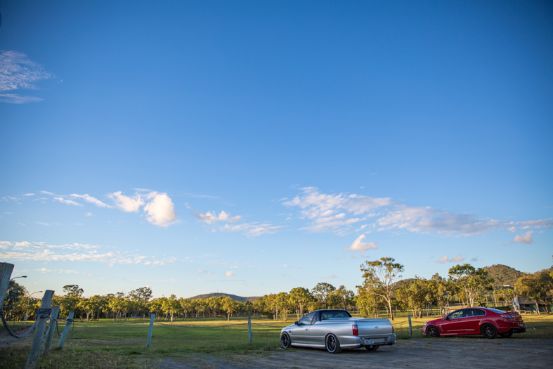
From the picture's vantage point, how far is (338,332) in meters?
11.5

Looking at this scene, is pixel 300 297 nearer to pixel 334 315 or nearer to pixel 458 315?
pixel 458 315

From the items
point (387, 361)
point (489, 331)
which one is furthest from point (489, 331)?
point (387, 361)

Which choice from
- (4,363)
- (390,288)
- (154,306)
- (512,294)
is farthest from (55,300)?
(512,294)

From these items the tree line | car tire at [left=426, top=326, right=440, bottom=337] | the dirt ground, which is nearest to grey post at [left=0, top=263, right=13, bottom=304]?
the dirt ground

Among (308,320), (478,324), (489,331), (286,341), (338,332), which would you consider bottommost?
(286,341)

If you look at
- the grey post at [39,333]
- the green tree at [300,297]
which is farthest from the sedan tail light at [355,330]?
the green tree at [300,297]

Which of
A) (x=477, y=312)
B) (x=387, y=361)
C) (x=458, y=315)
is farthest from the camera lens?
(x=458, y=315)

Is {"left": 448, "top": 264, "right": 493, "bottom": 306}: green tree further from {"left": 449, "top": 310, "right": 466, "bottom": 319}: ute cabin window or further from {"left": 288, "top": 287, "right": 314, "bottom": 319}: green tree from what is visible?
{"left": 449, "top": 310, "right": 466, "bottom": 319}: ute cabin window

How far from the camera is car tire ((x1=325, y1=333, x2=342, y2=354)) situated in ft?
37.7

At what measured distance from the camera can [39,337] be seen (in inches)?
315

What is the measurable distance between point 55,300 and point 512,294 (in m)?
132

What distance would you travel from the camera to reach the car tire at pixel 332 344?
11484 mm

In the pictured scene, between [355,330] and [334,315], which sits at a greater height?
[334,315]

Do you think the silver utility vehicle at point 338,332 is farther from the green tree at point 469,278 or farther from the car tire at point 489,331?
the green tree at point 469,278
